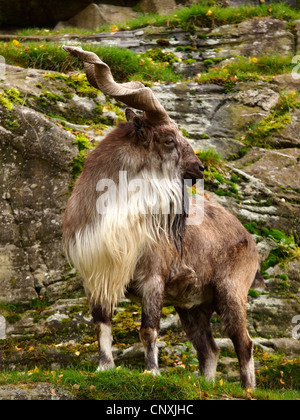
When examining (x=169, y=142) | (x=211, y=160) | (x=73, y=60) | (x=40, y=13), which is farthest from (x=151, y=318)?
(x=40, y=13)

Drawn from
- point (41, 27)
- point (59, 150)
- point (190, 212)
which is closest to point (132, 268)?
point (190, 212)

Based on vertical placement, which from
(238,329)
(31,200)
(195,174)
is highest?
(195,174)

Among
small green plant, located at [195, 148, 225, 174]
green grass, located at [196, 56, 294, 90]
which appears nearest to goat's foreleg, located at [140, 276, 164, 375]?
small green plant, located at [195, 148, 225, 174]

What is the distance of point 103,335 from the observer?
562 cm

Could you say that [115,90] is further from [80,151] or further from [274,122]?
[274,122]

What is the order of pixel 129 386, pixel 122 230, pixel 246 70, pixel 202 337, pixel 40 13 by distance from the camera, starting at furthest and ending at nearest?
pixel 40 13 < pixel 246 70 < pixel 202 337 < pixel 122 230 < pixel 129 386

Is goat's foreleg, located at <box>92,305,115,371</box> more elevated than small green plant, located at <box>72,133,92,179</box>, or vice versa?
small green plant, located at <box>72,133,92,179</box>

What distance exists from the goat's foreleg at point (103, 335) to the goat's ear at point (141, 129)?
69.3 inches

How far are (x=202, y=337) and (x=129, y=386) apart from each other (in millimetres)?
1934

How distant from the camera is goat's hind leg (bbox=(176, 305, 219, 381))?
661cm

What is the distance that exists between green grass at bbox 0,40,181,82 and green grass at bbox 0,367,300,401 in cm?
749

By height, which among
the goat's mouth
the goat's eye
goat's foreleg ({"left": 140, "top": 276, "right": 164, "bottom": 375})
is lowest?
goat's foreleg ({"left": 140, "top": 276, "right": 164, "bottom": 375})

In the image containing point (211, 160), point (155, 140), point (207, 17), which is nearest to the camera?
point (155, 140)

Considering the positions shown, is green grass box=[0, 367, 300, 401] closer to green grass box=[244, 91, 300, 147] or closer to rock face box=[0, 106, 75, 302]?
rock face box=[0, 106, 75, 302]
